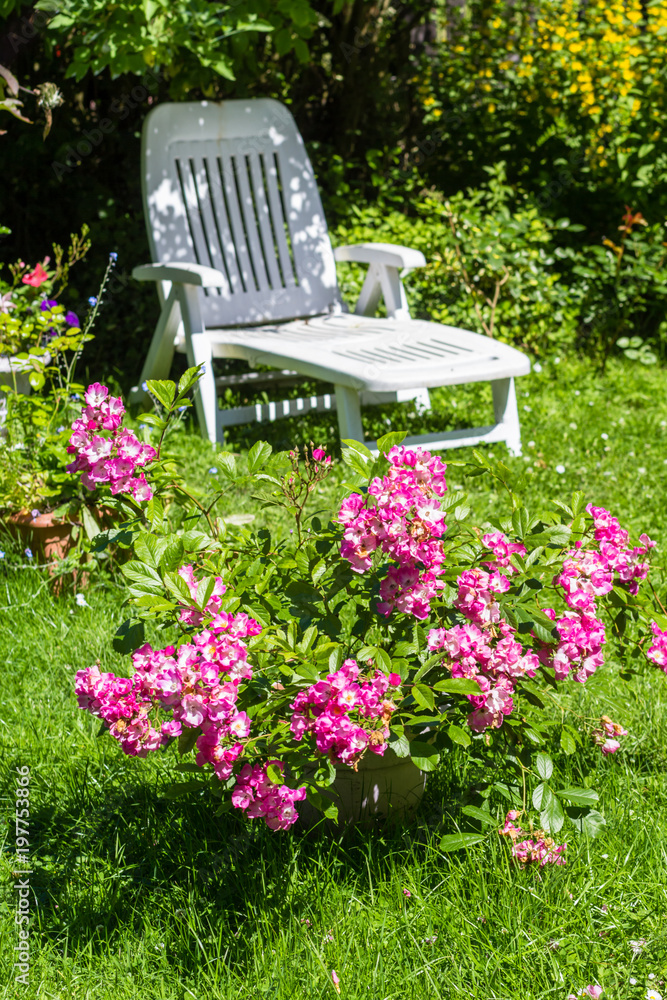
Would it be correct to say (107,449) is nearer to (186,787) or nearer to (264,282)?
(186,787)

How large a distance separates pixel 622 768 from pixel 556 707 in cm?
22

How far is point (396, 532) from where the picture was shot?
133cm

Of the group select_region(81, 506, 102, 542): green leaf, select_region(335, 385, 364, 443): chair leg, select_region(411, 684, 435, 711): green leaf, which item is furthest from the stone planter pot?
select_region(335, 385, 364, 443): chair leg

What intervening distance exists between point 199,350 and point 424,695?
247 cm

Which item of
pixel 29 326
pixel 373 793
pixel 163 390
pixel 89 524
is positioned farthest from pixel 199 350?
pixel 373 793

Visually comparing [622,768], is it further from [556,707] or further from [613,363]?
[613,363]

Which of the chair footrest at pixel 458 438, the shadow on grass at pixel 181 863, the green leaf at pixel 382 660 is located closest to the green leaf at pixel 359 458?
the green leaf at pixel 382 660

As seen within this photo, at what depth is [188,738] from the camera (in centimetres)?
136

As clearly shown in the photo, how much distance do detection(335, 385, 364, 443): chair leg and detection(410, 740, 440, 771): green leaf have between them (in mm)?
1924

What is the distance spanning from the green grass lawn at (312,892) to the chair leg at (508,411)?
5.01 ft

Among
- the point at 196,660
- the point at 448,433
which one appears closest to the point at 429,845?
the point at 196,660

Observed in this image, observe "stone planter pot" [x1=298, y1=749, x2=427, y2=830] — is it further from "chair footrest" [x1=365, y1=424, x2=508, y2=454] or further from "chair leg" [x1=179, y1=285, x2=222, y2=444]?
"chair leg" [x1=179, y1=285, x2=222, y2=444]

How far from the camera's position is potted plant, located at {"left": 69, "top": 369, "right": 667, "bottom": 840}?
51.6 inches

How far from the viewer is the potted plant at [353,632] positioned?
131 cm
